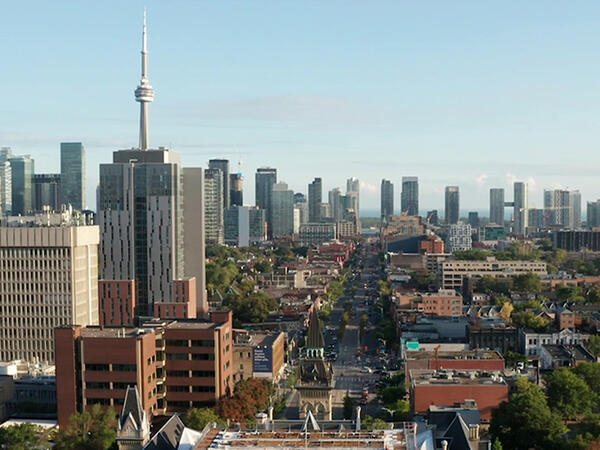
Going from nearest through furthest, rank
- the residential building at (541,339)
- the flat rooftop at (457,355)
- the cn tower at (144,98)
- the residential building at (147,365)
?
the residential building at (147,365) < the flat rooftop at (457,355) < the residential building at (541,339) < the cn tower at (144,98)

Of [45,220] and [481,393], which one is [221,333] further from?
[45,220]

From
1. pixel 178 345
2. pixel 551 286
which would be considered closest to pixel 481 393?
pixel 178 345

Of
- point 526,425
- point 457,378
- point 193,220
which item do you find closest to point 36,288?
point 193,220

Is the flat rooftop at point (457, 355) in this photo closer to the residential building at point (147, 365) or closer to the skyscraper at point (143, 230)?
the residential building at point (147, 365)

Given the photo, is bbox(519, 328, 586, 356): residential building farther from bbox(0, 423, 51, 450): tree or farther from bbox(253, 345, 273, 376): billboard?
bbox(0, 423, 51, 450): tree

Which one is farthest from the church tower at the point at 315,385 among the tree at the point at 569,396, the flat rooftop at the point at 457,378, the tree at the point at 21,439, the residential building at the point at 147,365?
the tree at the point at 569,396

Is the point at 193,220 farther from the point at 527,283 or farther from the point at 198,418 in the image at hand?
the point at 527,283

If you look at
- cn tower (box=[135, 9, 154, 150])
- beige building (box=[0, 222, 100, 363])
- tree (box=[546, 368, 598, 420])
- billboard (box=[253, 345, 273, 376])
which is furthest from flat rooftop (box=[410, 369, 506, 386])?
cn tower (box=[135, 9, 154, 150])
